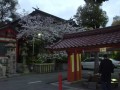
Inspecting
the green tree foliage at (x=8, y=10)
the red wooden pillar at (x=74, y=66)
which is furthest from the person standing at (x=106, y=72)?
the green tree foliage at (x=8, y=10)

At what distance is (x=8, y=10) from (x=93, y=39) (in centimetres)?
3166

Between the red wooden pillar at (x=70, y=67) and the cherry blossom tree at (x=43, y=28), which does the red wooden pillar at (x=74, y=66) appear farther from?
the cherry blossom tree at (x=43, y=28)

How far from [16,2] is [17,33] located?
1914 cm

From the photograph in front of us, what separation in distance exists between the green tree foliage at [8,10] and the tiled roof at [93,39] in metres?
27.8

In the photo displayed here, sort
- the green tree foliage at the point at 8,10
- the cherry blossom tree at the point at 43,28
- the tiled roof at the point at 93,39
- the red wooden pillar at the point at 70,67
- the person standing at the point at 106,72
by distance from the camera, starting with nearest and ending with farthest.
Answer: the person standing at the point at 106,72 → the tiled roof at the point at 93,39 → the red wooden pillar at the point at 70,67 → the cherry blossom tree at the point at 43,28 → the green tree foliage at the point at 8,10

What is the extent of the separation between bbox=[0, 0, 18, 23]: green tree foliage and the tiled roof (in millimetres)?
27827

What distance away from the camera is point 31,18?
26562mm

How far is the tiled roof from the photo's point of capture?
12.5m

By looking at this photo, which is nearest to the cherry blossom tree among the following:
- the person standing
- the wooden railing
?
the wooden railing

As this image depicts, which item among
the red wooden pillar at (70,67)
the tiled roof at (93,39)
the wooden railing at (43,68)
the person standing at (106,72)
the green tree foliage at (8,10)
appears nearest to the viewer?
the person standing at (106,72)

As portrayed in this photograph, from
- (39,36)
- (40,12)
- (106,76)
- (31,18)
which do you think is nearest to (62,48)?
(106,76)

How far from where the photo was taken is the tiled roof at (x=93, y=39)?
1252 cm

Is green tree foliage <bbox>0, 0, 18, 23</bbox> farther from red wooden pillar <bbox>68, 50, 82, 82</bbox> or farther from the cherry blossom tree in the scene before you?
red wooden pillar <bbox>68, 50, 82, 82</bbox>

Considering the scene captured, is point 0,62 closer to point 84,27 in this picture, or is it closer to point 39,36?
point 39,36
